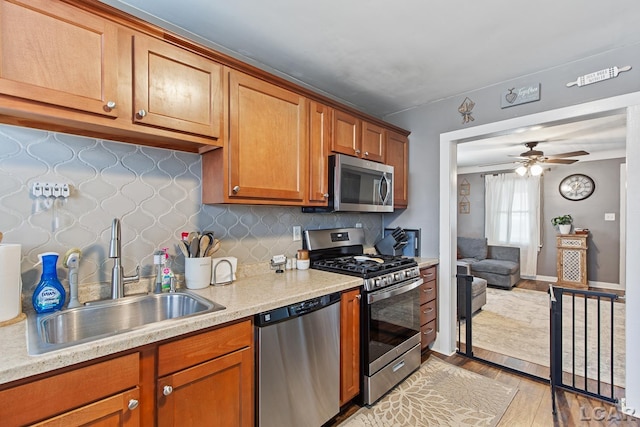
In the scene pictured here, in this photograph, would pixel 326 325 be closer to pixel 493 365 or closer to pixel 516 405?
pixel 516 405

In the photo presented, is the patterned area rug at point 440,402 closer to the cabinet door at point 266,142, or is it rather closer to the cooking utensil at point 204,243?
the cooking utensil at point 204,243

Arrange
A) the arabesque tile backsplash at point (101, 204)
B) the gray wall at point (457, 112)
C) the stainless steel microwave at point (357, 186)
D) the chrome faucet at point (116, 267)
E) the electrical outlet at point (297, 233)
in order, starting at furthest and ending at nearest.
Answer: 1. the electrical outlet at point (297, 233)
2. the stainless steel microwave at point (357, 186)
3. the gray wall at point (457, 112)
4. the chrome faucet at point (116, 267)
5. the arabesque tile backsplash at point (101, 204)

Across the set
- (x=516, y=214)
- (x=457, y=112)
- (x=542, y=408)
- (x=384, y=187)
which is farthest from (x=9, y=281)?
(x=516, y=214)

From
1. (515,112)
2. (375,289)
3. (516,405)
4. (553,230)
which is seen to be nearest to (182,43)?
(375,289)

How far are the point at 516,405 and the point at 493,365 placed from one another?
567mm

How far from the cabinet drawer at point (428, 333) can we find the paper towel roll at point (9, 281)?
2697mm

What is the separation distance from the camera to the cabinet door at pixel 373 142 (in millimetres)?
2652

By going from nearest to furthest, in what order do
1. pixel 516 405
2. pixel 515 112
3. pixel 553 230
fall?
pixel 516 405
pixel 515 112
pixel 553 230

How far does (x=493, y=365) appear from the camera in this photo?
267 cm

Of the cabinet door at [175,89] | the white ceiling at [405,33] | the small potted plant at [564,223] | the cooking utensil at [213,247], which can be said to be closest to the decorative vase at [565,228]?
the small potted plant at [564,223]

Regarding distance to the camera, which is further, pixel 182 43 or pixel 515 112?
pixel 515 112

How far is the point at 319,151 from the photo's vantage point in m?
2.28

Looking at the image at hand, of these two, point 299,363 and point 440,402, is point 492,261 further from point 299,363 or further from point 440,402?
point 299,363

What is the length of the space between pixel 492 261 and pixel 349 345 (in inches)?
192
